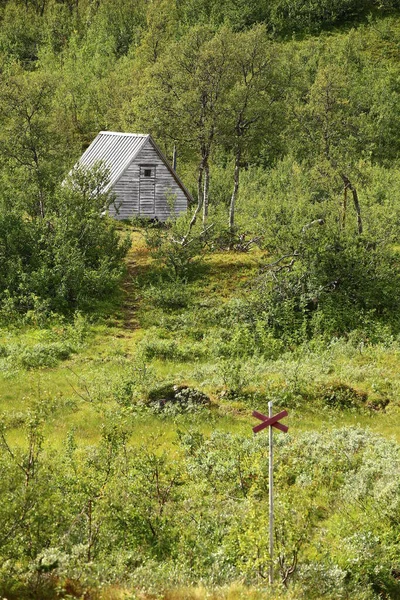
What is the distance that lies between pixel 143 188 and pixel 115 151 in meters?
3.29

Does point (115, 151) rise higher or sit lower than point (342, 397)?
higher

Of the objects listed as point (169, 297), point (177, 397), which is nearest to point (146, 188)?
point (169, 297)

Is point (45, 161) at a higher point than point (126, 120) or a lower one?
lower

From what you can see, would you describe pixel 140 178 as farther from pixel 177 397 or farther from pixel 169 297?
pixel 177 397

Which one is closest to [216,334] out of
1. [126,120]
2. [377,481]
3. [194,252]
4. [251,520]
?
[194,252]

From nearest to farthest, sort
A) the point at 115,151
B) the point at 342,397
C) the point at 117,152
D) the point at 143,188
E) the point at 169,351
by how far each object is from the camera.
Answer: the point at 342,397, the point at 169,351, the point at 143,188, the point at 117,152, the point at 115,151

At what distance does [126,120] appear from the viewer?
4516 centimetres

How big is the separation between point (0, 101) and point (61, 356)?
14531 millimetres

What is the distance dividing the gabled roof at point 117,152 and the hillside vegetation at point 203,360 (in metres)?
1.91

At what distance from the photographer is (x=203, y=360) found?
22.1 m

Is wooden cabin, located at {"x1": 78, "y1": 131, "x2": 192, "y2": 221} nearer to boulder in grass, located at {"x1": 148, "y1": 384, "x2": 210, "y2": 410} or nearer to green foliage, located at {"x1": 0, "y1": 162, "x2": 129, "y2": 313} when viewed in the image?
green foliage, located at {"x1": 0, "y1": 162, "x2": 129, "y2": 313}

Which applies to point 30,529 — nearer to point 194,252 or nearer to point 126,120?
point 194,252

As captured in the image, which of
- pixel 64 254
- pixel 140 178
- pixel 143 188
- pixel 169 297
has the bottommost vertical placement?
pixel 169 297

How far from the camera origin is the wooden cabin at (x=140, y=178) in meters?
38.6
